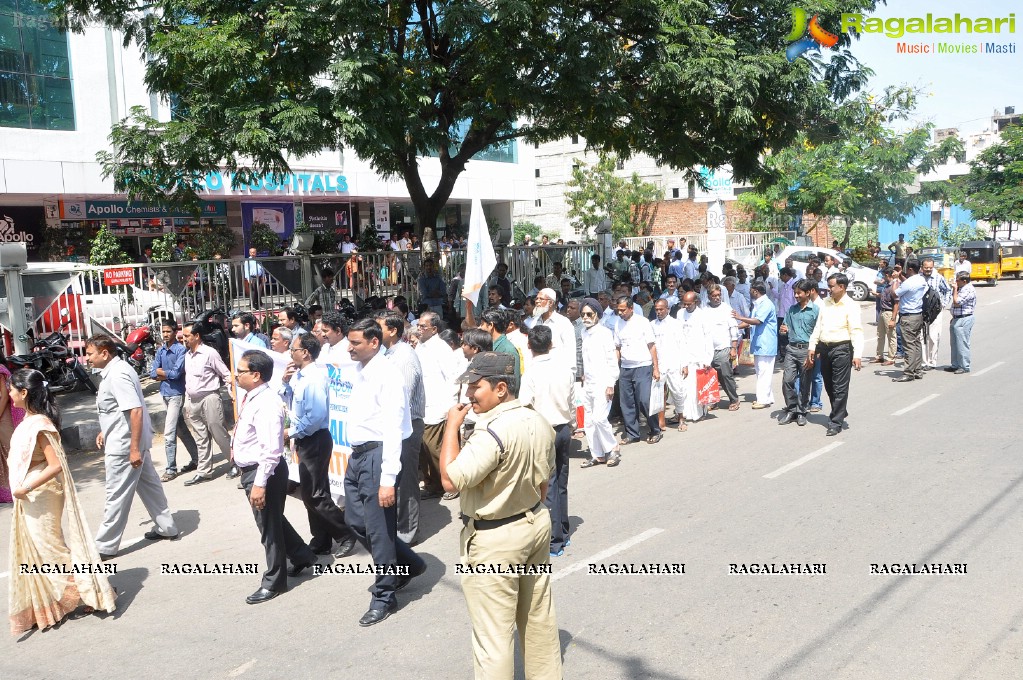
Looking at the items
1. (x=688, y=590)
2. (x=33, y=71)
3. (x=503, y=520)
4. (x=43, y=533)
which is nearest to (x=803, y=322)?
(x=688, y=590)

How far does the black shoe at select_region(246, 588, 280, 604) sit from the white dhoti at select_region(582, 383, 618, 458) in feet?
12.4

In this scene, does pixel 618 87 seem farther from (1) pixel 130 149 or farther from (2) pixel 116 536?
(2) pixel 116 536

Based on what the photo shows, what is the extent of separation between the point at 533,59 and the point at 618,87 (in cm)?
210

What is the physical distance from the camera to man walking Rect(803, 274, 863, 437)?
905cm

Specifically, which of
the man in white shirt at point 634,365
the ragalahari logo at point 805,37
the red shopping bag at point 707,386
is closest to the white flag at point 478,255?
the man in white shirt at point 634,365

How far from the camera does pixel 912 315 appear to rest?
477 inches

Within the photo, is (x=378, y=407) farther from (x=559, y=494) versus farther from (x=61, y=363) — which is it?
(x=61, y=363)

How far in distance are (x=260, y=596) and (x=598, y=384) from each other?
3.85m

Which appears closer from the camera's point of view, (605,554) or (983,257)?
(605,554)

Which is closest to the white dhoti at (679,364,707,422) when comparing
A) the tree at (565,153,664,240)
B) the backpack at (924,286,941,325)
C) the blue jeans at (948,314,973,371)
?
the backpack at (924,286,941,325)

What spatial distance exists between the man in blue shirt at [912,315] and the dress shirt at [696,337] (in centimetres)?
399

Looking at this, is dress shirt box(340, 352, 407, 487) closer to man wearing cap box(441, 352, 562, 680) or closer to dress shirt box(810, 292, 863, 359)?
man wearing cap box(441, 352, 562, 680)

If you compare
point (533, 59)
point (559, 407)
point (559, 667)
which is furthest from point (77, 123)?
point (559, 667)

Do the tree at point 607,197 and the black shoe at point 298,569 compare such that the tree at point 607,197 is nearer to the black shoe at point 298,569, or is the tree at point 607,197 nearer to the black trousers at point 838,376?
the black trousers at point 838,376
